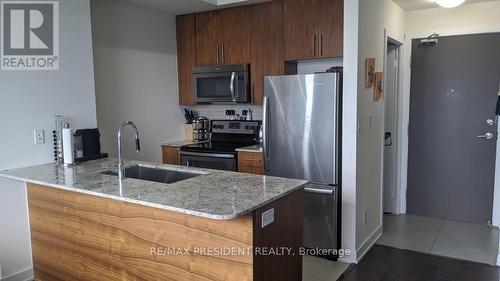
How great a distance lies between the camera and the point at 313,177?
345 cm

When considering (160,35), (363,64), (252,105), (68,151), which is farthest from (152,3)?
(363,64)

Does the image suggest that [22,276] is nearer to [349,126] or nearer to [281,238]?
[281,238]

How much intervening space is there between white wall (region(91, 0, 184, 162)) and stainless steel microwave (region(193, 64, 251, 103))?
15.2 inches

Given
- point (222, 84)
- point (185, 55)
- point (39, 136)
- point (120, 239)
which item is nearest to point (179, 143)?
point (222, 84)

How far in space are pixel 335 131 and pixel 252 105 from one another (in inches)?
57.4

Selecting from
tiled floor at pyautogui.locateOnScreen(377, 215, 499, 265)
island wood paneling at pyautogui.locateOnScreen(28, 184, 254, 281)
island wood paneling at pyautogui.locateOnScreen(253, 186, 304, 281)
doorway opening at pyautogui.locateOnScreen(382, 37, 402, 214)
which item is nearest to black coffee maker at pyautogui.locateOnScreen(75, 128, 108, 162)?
island wood paneling at pyautogui.locateOnScreen(28, 184, 254, 281)

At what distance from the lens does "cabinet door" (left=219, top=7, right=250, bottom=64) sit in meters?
4.20

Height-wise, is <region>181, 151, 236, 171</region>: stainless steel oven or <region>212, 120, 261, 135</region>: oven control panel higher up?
<region>212, 120, 261, 135</region>: oven control panel

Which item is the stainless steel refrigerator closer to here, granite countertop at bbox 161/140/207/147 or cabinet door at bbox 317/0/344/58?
cabinet door at bbox 317/0/344/58

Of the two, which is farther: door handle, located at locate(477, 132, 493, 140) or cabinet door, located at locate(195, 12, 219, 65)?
cabinet door, located at locate(195, 12, 219, 65)

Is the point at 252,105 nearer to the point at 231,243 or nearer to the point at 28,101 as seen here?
the point at 28,101

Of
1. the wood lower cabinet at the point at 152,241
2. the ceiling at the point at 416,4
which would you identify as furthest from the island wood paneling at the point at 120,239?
the ceiling at the point at 416,4

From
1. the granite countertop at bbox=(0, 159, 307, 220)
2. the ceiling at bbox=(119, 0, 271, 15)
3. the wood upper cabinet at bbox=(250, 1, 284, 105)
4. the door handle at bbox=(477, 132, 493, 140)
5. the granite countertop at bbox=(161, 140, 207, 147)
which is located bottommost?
the granite countertop at bbox=(0, 159, 307, 220)

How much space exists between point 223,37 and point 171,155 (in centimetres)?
147
